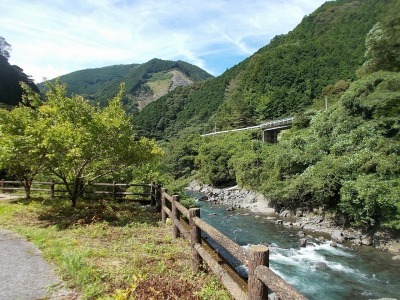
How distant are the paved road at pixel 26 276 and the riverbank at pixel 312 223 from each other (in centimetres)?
1358

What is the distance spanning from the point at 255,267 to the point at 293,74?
255 ft

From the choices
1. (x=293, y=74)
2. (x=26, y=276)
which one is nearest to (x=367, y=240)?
(x=26, y=276)

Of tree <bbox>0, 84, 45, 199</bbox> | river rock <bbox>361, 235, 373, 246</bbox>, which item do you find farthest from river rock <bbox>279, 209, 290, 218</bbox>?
tree <bbox>0, 84, 45, 199</bbox>

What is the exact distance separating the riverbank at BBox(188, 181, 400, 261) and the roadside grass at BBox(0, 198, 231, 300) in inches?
430

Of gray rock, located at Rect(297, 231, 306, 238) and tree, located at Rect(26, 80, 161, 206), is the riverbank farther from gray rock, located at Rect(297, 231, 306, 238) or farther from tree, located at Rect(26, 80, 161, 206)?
tree, located at Rect(26, 80, 161, 206)

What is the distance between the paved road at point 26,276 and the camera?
4.48 metres

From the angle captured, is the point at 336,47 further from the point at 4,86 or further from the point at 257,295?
the point at 257,295

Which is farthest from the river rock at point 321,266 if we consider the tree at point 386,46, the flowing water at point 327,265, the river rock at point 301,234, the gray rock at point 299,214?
the tree at point 386,46

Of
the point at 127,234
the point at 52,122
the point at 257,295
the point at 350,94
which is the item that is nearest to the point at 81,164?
the point at 52,122

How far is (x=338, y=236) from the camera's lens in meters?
16.5

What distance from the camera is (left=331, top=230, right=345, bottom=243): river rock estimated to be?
1620 cm

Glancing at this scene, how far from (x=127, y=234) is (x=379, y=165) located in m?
15.6

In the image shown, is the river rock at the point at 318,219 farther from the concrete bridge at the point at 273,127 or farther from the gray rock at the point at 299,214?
the concrete bridge at the point at 273,127

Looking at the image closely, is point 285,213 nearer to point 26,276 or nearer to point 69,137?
point 69,137
